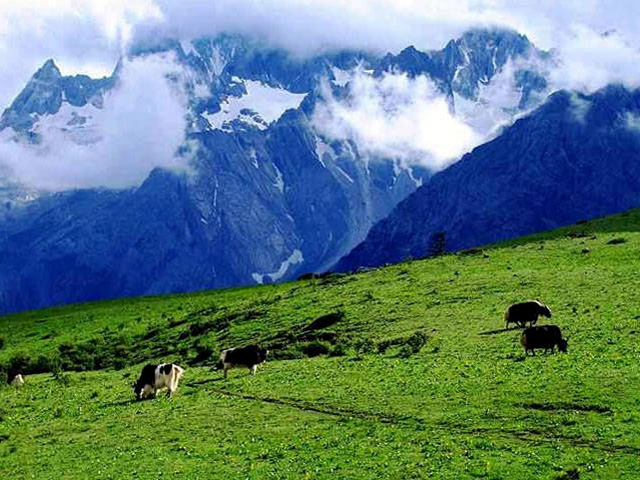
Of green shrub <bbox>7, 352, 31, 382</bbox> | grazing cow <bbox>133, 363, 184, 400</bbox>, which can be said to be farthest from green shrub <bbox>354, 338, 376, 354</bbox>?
green shrub <bbox>7, 352, 31, 382</bbox>

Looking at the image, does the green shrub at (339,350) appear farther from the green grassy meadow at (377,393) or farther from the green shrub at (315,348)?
the green shrub at (315,348)

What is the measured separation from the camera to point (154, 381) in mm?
48031

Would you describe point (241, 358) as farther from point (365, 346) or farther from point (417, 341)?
point (417, 341)

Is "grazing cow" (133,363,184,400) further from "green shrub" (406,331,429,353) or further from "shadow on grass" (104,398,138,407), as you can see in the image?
"green shrub" (406,331,429,353)

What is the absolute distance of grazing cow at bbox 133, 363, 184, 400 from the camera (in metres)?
48.0

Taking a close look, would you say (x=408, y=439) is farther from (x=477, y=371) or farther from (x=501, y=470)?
(x=477, y=371)

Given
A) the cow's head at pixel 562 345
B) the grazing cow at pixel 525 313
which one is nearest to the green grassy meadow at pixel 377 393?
the cow's head at pixel 562 345

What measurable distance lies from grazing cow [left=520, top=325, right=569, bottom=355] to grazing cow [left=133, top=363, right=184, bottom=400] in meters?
20.3

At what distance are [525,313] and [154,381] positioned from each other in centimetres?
2473

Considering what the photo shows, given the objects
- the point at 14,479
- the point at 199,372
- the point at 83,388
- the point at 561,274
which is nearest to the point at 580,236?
the point at 561,274

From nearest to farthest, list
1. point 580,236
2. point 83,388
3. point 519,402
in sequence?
point 519,402
point 83,388
point 580,236

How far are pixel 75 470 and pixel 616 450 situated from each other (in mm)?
21116

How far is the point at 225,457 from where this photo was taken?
3331 centimetres

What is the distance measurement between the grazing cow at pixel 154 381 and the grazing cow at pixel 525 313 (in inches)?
895
